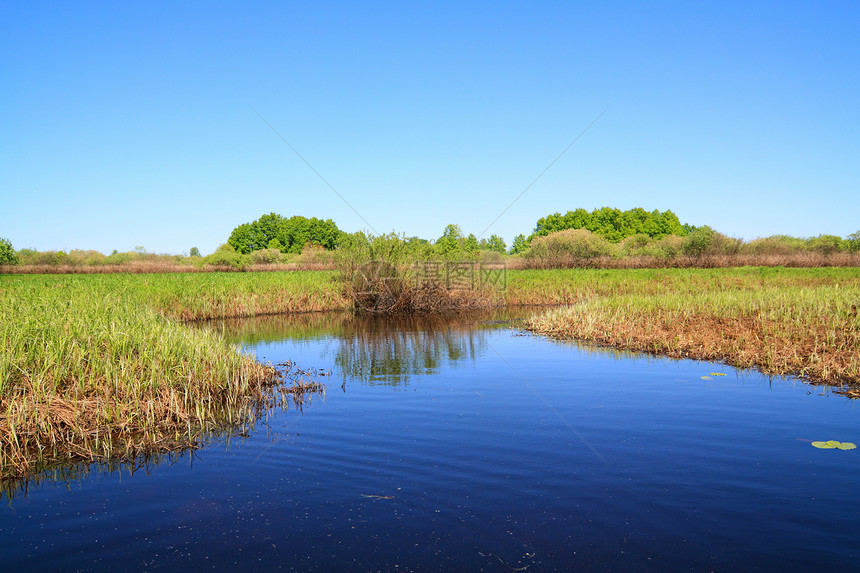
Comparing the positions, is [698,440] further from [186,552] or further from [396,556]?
[186,552]

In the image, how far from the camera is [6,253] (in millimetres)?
58656

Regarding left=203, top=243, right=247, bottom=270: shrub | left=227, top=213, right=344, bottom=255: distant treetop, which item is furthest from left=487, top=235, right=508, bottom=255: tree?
left=203, top=243, right=247, bottom=270: shrub

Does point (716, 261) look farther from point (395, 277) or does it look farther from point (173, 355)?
point (173, 355)

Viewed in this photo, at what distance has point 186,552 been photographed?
529 centimetres

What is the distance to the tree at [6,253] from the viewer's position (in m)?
58.3

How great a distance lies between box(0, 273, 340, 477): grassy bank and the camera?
7.96 m

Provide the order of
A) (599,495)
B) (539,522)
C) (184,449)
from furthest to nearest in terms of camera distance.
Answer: (184,449) → (599,495) → (539,522)

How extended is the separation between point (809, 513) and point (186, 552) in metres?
6.37

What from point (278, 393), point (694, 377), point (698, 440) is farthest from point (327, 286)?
point (698, 440)

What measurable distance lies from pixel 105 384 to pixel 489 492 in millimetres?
6635

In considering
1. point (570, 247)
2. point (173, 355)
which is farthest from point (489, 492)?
point (570, 247)

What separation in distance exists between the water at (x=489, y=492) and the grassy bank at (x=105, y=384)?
1.00 metres

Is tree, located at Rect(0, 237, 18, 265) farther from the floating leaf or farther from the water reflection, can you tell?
the floating leaf

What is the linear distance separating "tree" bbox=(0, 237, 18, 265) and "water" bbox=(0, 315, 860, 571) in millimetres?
63983
